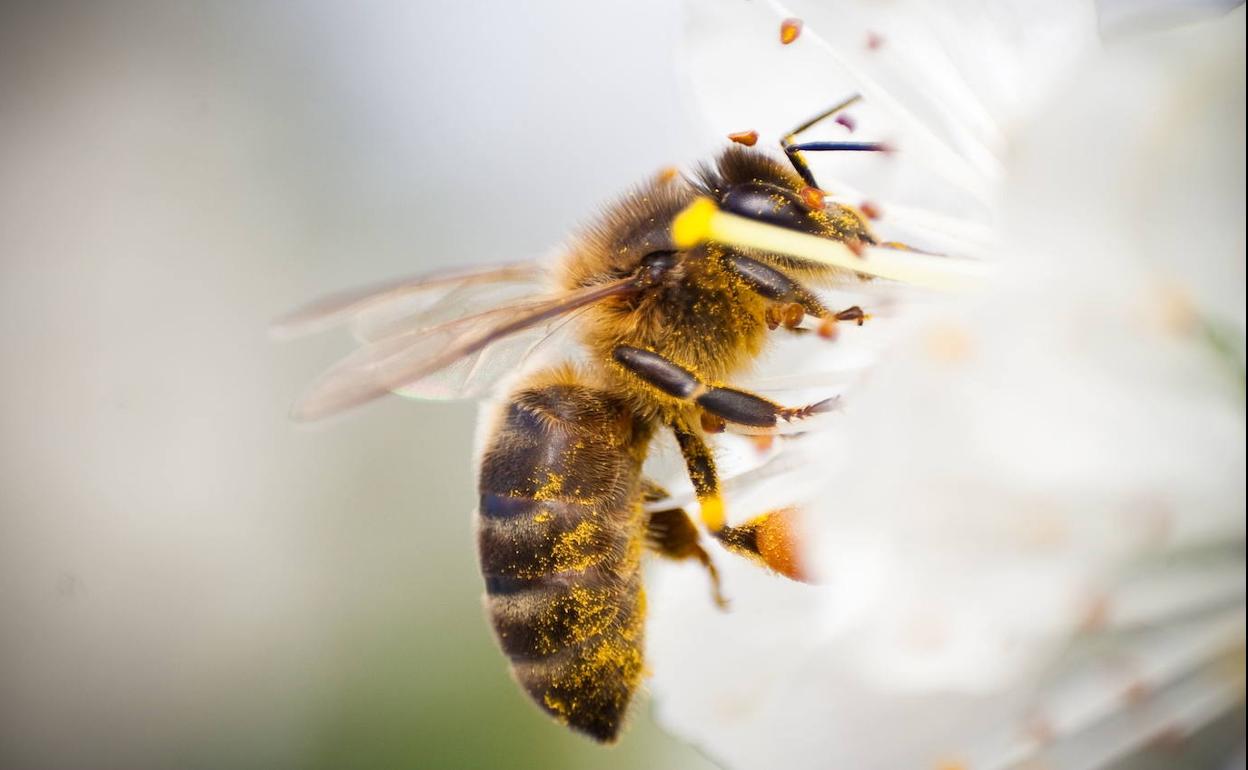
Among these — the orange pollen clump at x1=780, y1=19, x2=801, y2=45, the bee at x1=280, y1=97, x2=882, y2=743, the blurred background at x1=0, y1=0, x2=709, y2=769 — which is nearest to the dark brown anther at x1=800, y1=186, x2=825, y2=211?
the bee at x1=280, y1=97, x2=882, y2=743

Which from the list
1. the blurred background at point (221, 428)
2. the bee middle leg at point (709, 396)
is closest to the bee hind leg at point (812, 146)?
the bee middle leg at point (709, 396)

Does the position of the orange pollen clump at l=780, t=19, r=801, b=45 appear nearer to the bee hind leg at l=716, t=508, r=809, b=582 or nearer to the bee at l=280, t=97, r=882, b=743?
the bee at l=280, t=97, r=882, b=743

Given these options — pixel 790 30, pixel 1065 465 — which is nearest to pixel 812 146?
pixel 790 30

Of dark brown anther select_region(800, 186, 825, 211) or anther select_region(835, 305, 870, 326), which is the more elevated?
dark brown anther select_region(800, 186, 825, 211)

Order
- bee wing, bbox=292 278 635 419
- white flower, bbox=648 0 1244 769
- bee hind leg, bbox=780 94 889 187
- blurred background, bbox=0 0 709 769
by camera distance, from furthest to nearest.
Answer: blurred background, bbox=0 0 709 769, bee hind leg, bbox=780 94 889 187, bee wing, bbox=292 278 635 419, white flower, bbox=648 0 1244 769

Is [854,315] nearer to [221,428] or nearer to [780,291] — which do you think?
[780,291]

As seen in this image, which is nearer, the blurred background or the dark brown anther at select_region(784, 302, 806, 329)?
the dark brown anther at select_region(784, 302, 806, 329)

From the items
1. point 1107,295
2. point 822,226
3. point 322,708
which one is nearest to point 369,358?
point 822,226

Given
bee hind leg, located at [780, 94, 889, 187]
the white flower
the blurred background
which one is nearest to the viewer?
the white flower
